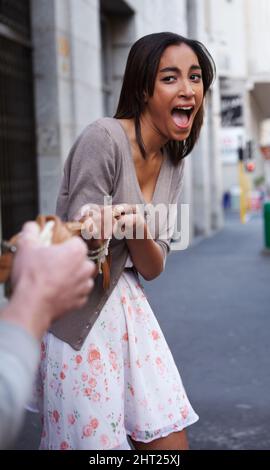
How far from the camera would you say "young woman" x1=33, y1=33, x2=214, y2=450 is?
2.29 metres

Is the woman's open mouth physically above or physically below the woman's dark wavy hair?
below

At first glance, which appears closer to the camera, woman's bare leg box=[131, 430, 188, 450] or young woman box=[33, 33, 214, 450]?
young woman box=[33, 33, 214, 450]

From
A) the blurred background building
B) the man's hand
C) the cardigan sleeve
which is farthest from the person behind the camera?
the blurred background building

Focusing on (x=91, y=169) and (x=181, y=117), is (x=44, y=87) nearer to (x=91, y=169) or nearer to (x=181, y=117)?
(x=181, y=117)

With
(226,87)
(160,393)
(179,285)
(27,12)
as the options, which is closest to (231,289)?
(179,285)

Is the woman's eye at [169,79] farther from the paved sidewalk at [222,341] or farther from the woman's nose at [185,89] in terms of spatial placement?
the paved sidewalk at [222,341]

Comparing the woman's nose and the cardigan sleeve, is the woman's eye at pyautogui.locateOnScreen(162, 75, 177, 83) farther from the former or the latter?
the cardigan sleeve

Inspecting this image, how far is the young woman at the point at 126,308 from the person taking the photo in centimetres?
229

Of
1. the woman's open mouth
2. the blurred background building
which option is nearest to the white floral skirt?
the woman's open mouth

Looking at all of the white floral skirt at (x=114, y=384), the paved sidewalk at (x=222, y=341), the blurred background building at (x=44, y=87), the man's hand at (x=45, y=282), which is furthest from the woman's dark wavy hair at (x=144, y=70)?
the blurred background building at (x=44, y=87)

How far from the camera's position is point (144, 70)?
2.34 metres

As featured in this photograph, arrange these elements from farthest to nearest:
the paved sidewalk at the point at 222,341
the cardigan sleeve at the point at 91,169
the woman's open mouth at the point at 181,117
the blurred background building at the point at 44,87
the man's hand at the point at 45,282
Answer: the blurred background building at the point at 44,87, the paved sidewalk at the point at 222,341, the woman's open mouth at the point at 181,117, the cardigan sleeve at the point at 91,169, the man's hand at the point at 45,282

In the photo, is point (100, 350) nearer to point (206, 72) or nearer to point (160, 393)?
point (160, 393)

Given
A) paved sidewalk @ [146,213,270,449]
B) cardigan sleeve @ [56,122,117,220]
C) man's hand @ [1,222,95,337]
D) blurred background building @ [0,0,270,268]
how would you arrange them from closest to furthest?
man's hand @ [1,222,95,337] < cardigan sleeve @ [56,122,117,220] < paved sidewalk @ [146,213,270,449] < blurred background building @ [0,0,270,268]
